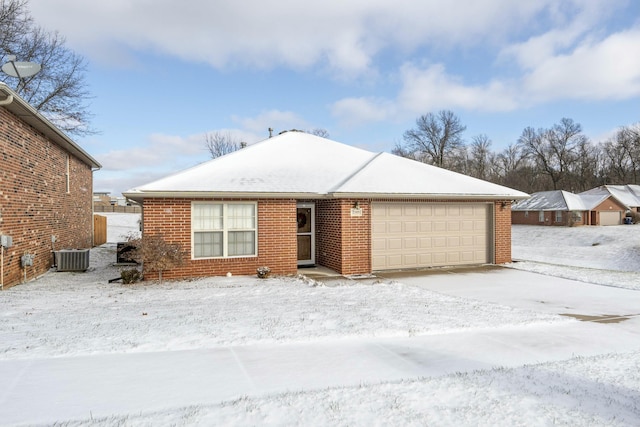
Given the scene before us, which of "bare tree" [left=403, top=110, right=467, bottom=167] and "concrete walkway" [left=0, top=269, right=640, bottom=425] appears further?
"bare tree" [left=403, top=110, right=467, bottom=167]

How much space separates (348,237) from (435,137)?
46194 millimetres

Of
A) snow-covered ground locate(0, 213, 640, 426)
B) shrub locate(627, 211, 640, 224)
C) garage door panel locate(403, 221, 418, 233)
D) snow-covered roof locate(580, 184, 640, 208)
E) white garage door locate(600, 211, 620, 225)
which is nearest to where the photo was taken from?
snow-covered ground locate(0, 213, 640, 426)

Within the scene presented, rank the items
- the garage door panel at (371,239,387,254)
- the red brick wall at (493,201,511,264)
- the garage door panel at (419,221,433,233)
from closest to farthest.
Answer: the garage door panel at (371,239,387,254), the garage door panel at (419,221,433,233), the red brick wall at (493,201,511,264)

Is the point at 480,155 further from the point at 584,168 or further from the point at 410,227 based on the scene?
the point at 410,227

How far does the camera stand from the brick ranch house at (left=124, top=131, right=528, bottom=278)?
10.3m

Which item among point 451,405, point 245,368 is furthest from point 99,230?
point 451,405

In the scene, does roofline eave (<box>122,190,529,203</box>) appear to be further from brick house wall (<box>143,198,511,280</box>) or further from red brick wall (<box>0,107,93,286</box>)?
red brick wall (<box>0,107,93,286</box>)

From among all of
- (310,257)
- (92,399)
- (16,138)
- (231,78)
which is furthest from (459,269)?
(231,78)

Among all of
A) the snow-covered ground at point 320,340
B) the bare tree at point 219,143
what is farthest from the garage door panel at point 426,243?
the bare tree at point 219,143

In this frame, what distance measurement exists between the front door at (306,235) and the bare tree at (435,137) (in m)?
43.0

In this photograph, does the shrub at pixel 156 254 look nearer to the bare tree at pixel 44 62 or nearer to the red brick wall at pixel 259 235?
the red brick wall at pixel 259 235

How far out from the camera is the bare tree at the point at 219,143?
4469 centimetres

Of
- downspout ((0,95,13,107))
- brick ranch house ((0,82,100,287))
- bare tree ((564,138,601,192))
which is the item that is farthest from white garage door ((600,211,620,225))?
downspout ((0,95,13,107))

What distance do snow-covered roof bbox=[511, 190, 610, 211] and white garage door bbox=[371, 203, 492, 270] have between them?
97.3 ft
